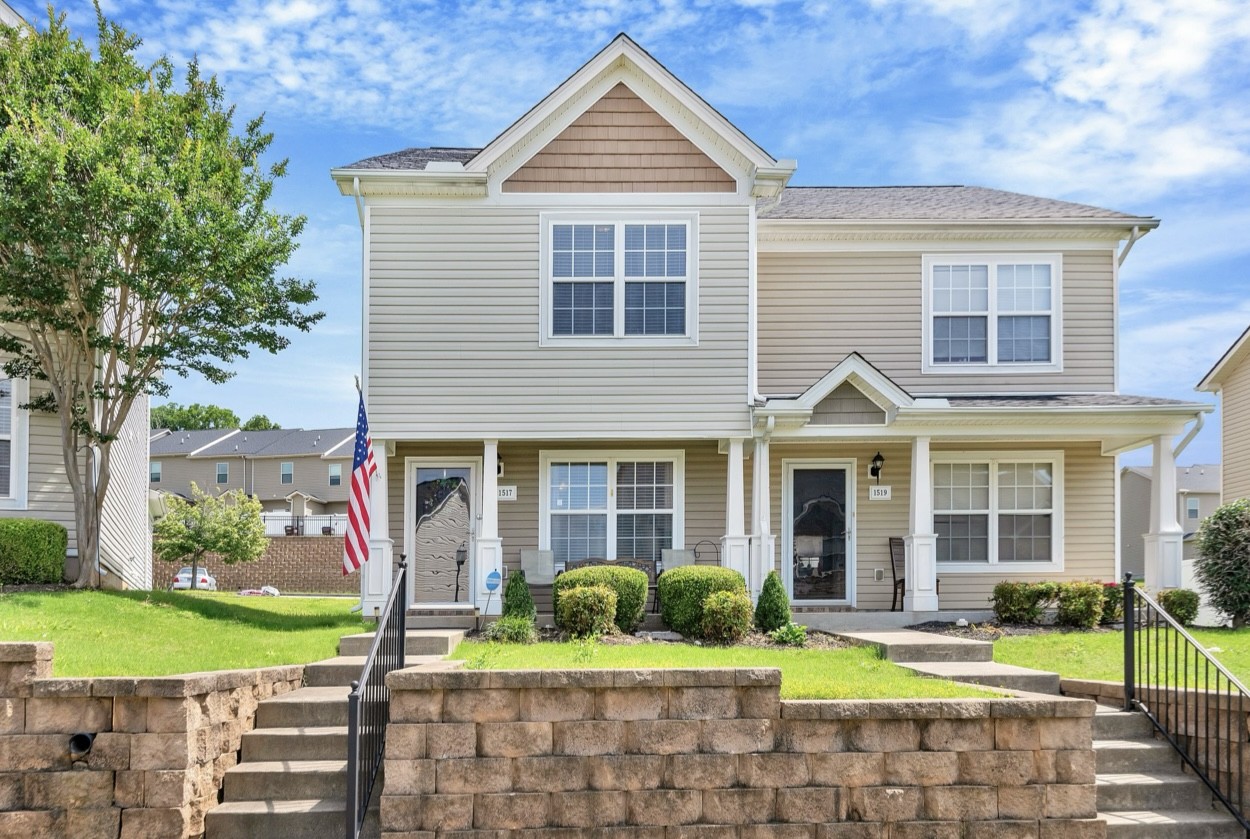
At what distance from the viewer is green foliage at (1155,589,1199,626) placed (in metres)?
12.8

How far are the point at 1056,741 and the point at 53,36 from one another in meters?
14.0

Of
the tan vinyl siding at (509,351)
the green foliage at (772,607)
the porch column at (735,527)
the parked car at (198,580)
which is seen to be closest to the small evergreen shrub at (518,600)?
the tan vinyl siding at (509,351)

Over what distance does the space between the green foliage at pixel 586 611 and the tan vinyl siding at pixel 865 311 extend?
16.0 feet

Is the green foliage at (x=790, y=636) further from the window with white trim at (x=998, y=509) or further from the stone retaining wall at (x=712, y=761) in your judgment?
the stone retaining wall at (x=712, y=761)

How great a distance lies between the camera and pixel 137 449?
17656 millimetres

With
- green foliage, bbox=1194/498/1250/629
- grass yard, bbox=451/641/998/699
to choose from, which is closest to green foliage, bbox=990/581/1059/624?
green foliage, bbox=1194/498/1250/629

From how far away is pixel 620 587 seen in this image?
1202 centimetres

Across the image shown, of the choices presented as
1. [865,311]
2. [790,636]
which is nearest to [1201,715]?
[790,636]

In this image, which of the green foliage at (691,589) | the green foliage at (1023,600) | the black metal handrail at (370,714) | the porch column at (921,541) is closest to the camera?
the black metal handrail at (370,714)

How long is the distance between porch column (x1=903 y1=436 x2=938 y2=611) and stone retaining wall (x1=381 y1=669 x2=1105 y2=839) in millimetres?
6687

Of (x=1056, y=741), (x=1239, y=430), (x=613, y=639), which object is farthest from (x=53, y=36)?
(x=1239, y=430)

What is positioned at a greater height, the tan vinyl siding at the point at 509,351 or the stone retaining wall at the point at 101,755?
the tan vinyl siding at the point at 509,351

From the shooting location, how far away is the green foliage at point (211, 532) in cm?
2720

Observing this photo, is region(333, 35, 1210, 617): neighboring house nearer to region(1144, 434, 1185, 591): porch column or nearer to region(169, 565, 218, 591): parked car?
region(1144, 434, 1185, 591): porch column
